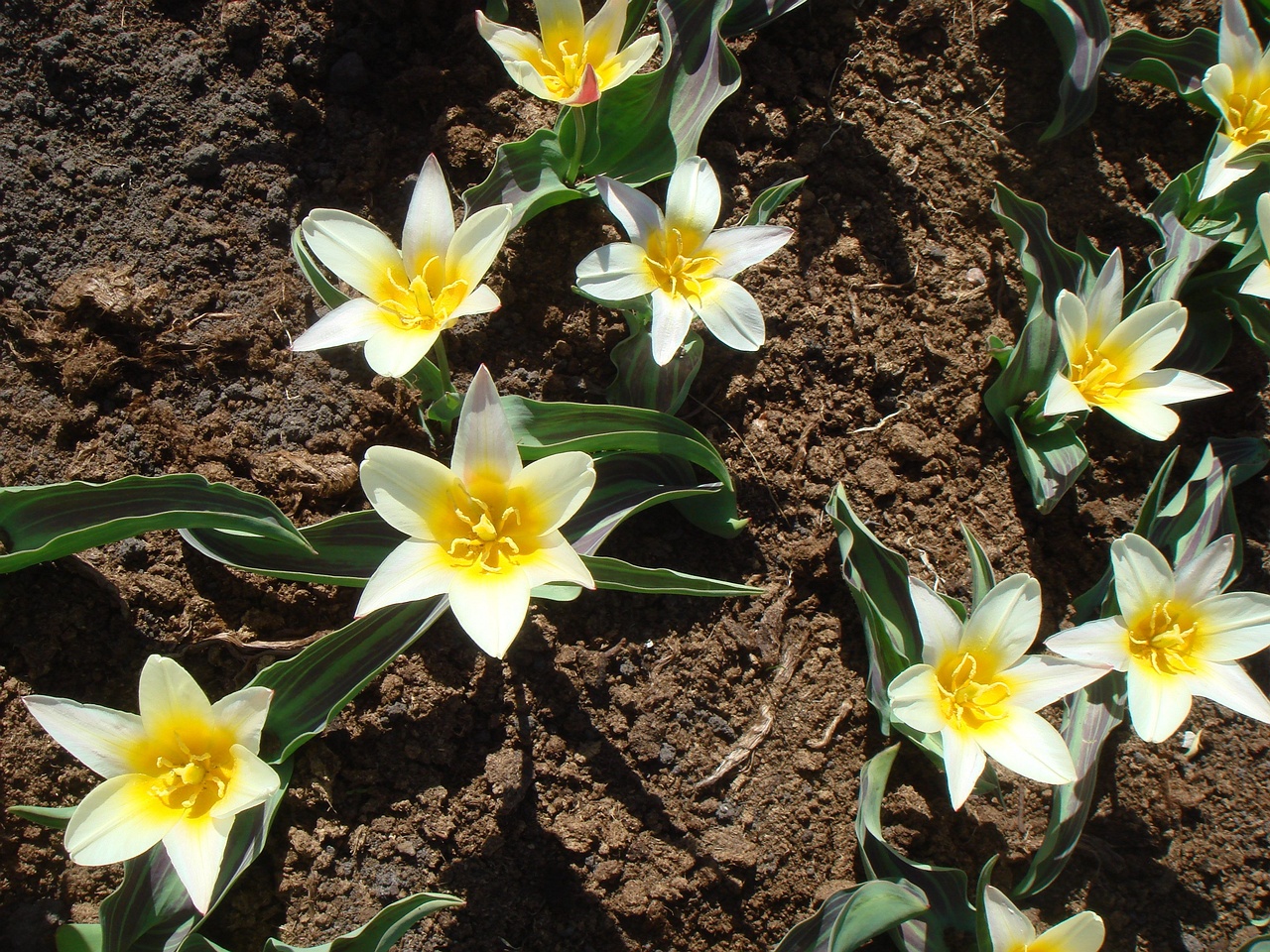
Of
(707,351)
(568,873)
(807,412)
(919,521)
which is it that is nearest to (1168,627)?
(919,521)

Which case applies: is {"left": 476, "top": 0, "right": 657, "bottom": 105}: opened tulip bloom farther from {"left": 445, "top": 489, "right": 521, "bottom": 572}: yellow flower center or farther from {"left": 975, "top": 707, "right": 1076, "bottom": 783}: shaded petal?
{"left": 975, "top": 707, "right": 1076, "bottom": 783}: shaded petal

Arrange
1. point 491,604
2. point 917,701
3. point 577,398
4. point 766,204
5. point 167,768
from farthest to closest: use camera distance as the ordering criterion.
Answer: point 577,398 < point 766,204 < point 917,701 < point 167,768 < point 491,604

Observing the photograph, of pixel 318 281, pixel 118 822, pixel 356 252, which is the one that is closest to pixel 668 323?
pixel 356 252

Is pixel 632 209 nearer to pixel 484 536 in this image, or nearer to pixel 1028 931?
pixel 484 536

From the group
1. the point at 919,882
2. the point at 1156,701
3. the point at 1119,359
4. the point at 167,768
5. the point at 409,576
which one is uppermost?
the point at 409,576

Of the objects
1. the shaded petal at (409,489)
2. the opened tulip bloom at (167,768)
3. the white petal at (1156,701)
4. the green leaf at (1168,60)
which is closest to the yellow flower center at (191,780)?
the opened tulip bloom at (167,768)

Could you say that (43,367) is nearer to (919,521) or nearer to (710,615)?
(710,615)

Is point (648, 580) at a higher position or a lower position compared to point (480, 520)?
lower

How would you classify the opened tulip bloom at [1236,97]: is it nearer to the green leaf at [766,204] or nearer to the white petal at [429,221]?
the green leaf at [766,204]
